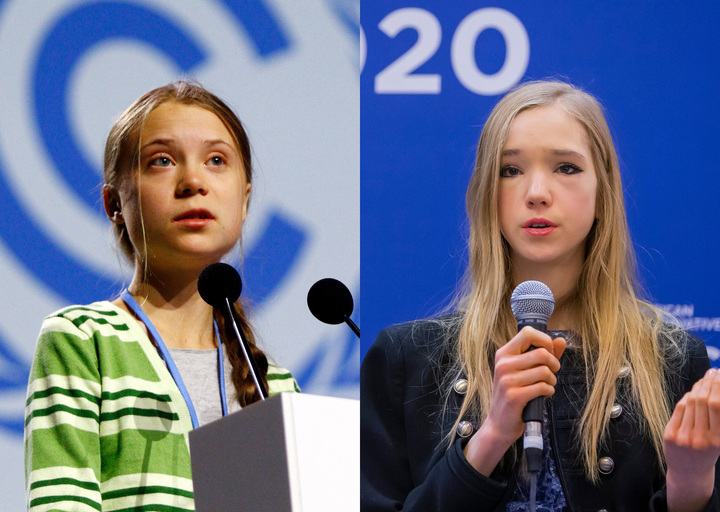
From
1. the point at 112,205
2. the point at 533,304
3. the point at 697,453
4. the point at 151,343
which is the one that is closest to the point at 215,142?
the point at 112,205

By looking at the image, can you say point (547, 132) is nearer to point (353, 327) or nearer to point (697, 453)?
point (353, 327)

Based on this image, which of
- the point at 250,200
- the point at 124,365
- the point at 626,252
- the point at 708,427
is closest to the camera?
the point at 708,427

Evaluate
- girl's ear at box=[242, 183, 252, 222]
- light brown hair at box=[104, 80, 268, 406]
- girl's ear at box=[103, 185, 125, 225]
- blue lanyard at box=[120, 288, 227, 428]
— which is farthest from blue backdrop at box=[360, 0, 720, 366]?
girl's ear at box=[103, 185, 125, 225]

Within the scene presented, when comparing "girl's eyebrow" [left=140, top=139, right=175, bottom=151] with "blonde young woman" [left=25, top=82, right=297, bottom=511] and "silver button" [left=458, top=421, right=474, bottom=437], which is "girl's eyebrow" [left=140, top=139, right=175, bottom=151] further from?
"silver button" [left=458, top=421, right=474, bottom=437]

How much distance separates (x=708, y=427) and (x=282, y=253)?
5.15ft

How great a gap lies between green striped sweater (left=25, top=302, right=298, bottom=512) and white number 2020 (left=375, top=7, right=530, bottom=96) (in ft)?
3.13

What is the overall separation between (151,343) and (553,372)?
116 cm

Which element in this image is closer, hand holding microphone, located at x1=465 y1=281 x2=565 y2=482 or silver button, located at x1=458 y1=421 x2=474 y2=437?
hand holding microphone, located at x1=465 y1=281 x2=565 y2=482

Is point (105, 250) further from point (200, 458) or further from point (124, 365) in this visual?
point (200, 458)

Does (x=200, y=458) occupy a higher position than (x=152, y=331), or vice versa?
(x=152, y=331)

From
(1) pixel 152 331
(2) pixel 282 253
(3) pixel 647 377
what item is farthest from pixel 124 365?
(3) pixel 647 377

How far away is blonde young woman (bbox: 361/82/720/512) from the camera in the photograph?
1.44 m

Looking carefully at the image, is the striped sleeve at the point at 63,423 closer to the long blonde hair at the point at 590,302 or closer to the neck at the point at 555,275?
the long blonde hair at the point at 590,302

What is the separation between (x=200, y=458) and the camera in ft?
4.39
